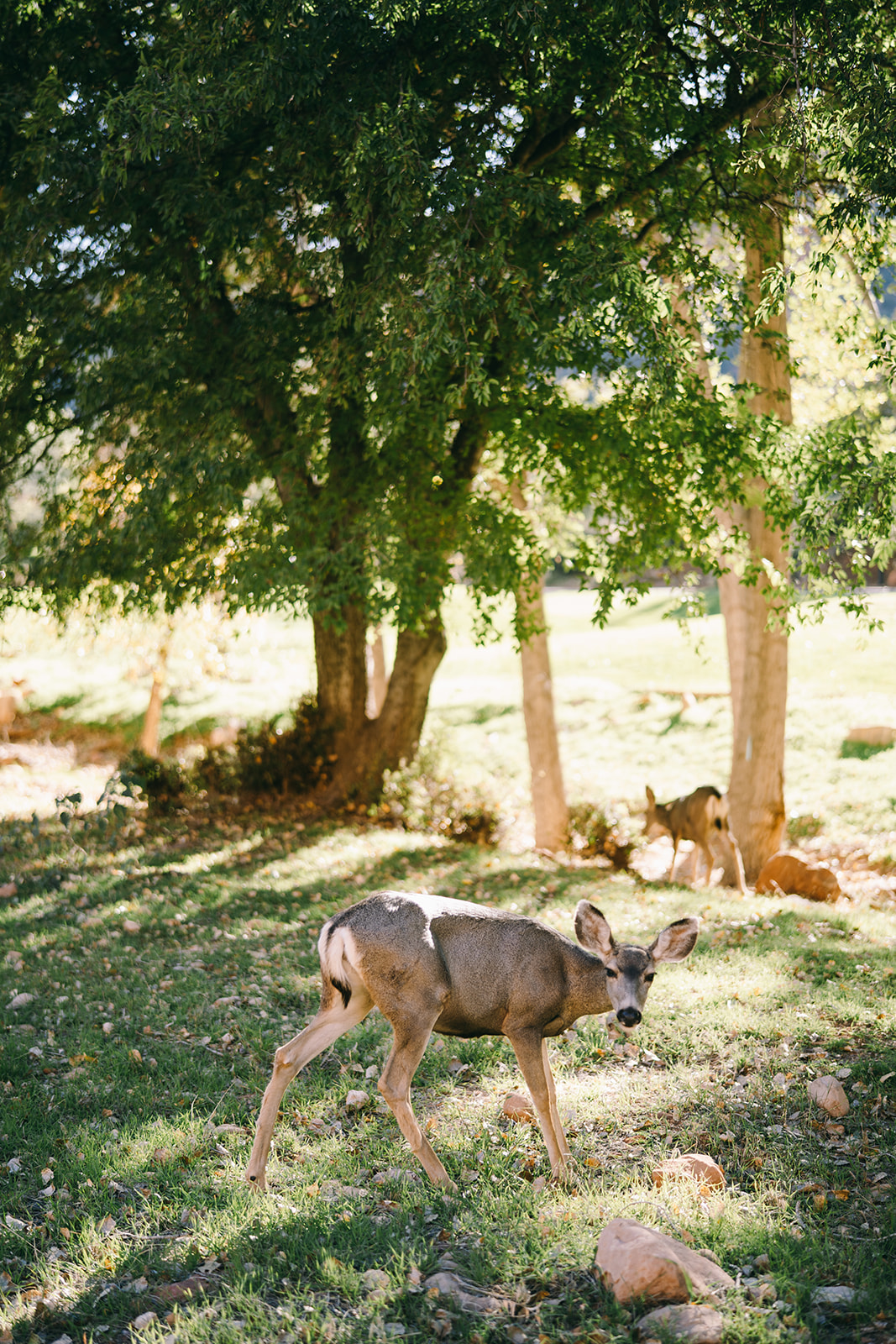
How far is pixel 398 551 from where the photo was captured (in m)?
11.5

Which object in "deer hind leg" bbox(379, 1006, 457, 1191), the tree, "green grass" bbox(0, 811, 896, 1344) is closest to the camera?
"green grass" bbox(0, 811, 896, 1344)

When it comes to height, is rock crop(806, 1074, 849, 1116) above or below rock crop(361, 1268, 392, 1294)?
below

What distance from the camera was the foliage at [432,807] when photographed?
52.7 ft

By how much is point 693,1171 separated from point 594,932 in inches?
51.6

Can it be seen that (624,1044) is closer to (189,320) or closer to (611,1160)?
(611,1160)

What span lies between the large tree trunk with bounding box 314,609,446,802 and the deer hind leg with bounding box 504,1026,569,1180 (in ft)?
36.6

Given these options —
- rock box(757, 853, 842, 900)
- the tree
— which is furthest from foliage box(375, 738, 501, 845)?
the tree

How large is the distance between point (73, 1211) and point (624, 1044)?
3.75m

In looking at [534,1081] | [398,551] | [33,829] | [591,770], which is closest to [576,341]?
[398,551]

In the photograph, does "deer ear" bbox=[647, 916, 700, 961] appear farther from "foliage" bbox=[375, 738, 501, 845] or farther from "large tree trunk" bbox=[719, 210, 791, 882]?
"foliage" bbox=[375, 738, 501, 845]

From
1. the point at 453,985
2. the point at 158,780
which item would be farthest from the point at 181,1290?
the point at 158,780

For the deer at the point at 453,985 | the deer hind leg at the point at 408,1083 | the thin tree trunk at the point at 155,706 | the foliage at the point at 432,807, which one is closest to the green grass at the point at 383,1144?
the deer hind leg at the point at 408,1083

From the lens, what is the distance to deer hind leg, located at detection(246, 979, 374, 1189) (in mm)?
5230

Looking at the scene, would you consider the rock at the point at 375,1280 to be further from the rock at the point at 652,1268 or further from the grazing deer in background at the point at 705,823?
the grazing deer in background at the point at 705,823
